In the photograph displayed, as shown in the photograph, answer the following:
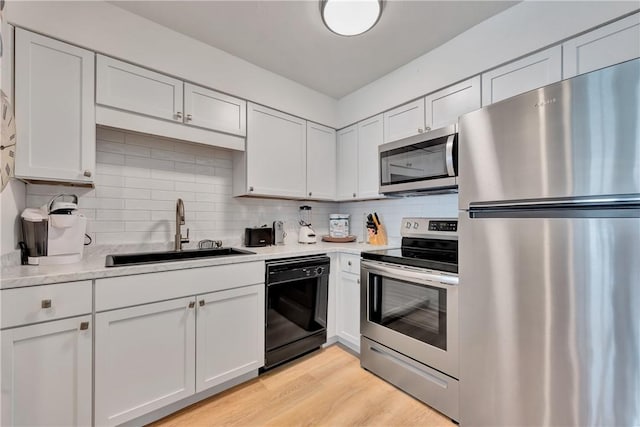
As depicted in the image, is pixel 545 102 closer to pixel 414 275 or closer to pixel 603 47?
pixel 603 47

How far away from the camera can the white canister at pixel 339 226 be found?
2855mm

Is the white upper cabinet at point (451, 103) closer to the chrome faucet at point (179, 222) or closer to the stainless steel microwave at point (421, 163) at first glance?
the stainless steel microwave at point (421, 163)

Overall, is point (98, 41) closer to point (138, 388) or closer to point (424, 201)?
point (138, 388)

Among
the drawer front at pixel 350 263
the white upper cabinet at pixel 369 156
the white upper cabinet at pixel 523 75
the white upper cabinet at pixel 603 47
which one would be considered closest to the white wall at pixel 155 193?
the drawer front at pixel 350 263

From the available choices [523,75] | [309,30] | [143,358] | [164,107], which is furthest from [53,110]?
[523,75]

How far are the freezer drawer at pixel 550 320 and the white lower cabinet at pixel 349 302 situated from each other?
2.87ft

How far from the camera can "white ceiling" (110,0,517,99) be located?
1.63 metres

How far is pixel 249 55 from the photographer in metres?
2.12

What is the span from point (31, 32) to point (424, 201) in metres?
2.77

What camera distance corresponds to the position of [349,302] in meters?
2.26

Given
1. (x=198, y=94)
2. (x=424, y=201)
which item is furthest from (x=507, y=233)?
(x=198, y=94)

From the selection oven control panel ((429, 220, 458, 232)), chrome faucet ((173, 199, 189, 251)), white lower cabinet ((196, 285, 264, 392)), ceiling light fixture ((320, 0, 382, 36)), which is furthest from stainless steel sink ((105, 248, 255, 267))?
ceiling light fixture ((320, 0, 382, 36))

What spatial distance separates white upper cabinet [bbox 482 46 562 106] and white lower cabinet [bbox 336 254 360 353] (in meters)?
1.47

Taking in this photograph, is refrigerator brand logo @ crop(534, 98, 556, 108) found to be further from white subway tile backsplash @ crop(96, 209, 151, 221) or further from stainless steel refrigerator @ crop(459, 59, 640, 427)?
white subway tile backsplash @ crop(96, 209, 151, 221)
